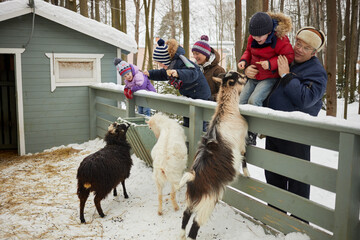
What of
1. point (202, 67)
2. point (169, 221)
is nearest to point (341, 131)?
point (169, 221)

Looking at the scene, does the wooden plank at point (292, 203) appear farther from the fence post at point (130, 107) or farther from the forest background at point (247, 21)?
the forest background at point (247, 21)

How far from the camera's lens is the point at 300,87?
2.97 metres

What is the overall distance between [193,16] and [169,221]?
3130cm

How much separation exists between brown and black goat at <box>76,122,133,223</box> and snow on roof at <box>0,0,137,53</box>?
4011 millimetres

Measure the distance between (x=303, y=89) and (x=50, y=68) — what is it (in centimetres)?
636

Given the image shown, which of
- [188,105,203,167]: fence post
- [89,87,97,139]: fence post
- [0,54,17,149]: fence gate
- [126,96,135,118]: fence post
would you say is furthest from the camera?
[0,54,17,149]: fence gate

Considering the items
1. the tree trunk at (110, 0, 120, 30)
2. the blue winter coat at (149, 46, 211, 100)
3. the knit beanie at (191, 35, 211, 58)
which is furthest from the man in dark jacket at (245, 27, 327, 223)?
the tree trunk at (110, 0, 120, 30)

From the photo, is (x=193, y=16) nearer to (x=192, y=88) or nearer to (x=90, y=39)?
(x=90, y=39)

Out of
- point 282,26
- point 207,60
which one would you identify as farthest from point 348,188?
point 207,60

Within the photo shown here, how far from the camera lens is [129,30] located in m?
33.3

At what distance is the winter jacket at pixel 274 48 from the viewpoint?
3.25m

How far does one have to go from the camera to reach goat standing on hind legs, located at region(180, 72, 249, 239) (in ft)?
9.75

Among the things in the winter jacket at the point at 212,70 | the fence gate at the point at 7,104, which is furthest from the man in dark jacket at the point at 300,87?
the fence gate at the point at 7,104

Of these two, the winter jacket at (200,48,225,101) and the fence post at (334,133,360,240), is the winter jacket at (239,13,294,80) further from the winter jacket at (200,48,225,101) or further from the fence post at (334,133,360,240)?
the winter jacket at (200,48,225,101)
